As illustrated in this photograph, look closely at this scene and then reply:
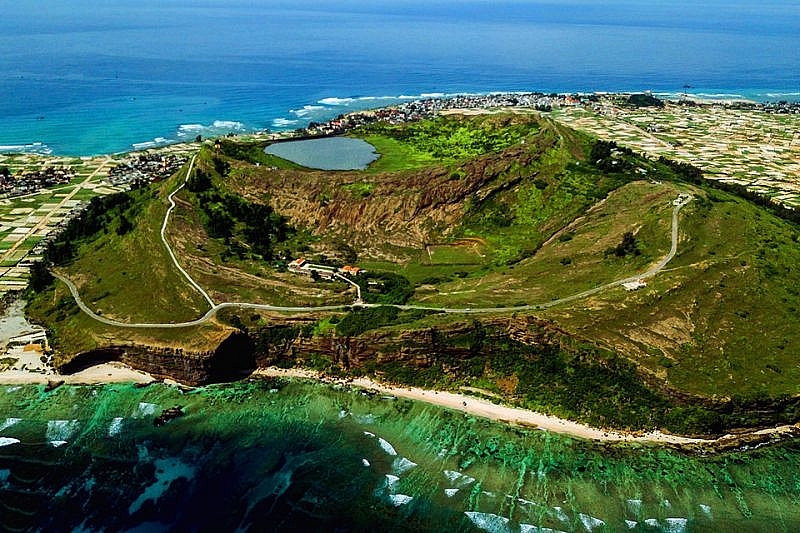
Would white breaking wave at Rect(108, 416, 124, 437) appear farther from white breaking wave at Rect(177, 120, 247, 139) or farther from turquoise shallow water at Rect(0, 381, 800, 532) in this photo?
white breaking wave at Rect(177, 120, 247, 139)

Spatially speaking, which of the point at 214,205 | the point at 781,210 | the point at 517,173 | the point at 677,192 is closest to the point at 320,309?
the point at 214,205

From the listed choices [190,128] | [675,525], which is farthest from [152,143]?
[675,525]

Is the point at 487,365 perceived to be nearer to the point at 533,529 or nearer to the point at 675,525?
the point at 533,529

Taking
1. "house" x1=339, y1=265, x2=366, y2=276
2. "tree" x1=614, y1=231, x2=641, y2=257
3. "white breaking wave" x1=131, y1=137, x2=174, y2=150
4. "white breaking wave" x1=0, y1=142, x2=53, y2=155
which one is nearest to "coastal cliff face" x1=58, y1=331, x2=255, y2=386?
"house" x1=339, y1=265, x2=366, y2=276

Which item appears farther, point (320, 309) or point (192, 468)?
point (320, 309)

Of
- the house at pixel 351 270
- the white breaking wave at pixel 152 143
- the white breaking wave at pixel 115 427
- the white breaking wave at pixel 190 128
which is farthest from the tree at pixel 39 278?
the white breaking wave at pixel 190 128

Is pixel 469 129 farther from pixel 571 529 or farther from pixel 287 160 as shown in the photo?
pixel 571 529

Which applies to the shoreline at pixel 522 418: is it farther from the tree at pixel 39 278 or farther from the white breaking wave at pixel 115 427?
the tree at pixel 39 278
